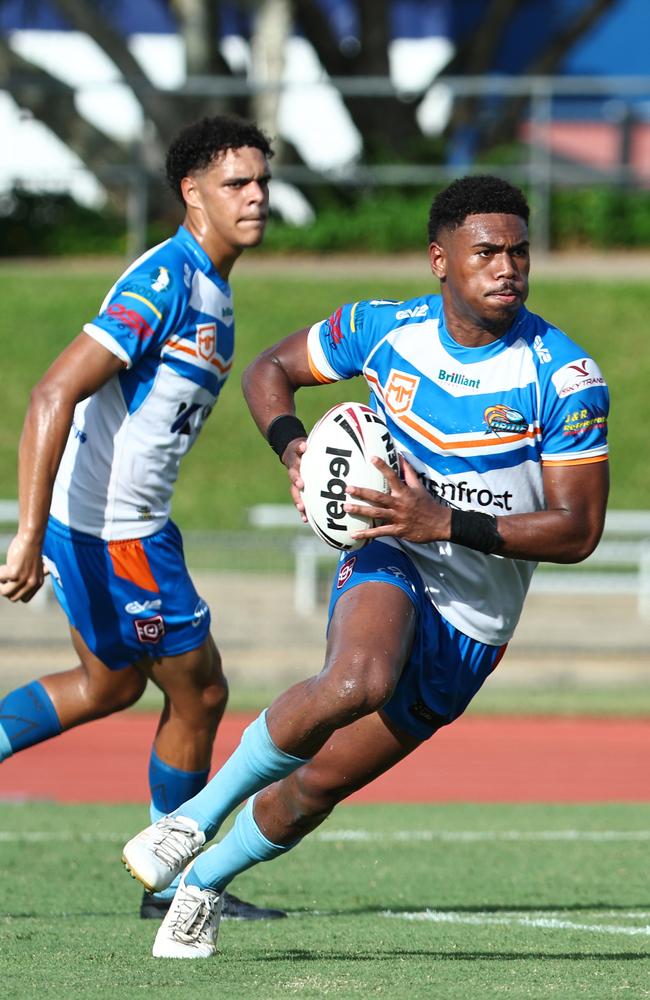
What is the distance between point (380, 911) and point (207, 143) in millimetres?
2975

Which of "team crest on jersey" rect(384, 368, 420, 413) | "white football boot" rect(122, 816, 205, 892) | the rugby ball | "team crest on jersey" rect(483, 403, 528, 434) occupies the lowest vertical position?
"white football boot" rect(122, 816, 205, 892)

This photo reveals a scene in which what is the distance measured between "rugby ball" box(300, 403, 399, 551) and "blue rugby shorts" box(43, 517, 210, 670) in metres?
1.00

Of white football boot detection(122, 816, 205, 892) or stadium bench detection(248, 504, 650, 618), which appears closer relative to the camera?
white football boot detection(122, 816, 205, 892)

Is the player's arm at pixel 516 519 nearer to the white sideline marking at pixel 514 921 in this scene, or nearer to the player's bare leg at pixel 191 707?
the player's bare leg at pixel 191 707

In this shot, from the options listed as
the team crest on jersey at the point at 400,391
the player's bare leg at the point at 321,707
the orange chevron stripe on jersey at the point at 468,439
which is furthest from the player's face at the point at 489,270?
the player's bare leg at the point at 321,707

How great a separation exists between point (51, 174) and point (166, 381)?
19.5 m

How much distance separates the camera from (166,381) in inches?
224

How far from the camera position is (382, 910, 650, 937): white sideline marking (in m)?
5.48

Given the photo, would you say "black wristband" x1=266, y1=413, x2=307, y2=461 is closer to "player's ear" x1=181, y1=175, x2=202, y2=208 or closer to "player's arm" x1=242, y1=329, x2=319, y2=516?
"player's arm" x1=242, y1=329, x2=319, y2=516

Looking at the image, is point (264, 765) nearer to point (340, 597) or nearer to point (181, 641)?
point (340, 597)

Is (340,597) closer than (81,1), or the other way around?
Answer: (340,597)

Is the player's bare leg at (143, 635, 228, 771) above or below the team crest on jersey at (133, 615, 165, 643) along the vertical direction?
below

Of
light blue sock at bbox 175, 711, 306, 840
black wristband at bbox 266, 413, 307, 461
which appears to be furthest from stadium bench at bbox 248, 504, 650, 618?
light blue sock at bbox 175, 711, 306, 840

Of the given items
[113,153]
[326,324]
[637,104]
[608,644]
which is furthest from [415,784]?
[637,104]
